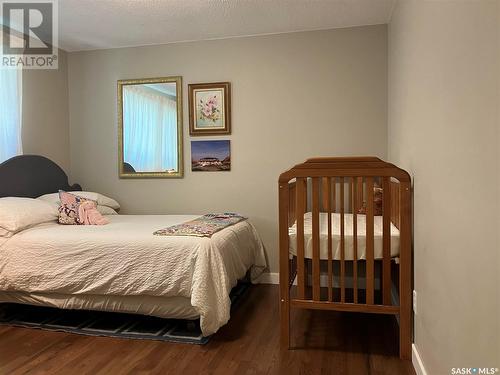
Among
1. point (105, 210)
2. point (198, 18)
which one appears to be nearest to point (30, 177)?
point (105, 210)

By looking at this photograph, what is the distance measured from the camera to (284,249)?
2211mm

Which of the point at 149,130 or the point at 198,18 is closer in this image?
the point at 198,18

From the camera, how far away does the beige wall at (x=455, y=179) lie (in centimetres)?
101

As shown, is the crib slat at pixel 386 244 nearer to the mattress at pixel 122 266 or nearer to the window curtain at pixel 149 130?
the mattress at pixel 122 266

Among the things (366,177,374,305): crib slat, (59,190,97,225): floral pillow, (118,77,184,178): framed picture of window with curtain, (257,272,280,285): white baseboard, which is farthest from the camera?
(118,77,184,178): framed picture of window with curtain

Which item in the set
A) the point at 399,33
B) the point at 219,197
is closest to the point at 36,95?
the point at 219,197

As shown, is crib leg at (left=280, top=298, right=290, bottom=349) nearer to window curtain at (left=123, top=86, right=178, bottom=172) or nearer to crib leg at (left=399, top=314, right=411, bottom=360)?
crib leg at (left=399, top=314, right=411, bottom=360)

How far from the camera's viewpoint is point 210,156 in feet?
11.9

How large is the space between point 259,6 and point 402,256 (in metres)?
2.11

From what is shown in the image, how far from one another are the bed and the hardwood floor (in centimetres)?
20

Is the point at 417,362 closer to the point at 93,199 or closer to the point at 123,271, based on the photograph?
the point at 123,271

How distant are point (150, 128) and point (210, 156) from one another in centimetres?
69

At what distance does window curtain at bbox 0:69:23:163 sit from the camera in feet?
10.2

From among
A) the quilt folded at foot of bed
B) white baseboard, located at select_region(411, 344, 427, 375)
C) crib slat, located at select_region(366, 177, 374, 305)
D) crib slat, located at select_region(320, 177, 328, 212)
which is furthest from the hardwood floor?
crib slat, located at select_region(320, 177, 328, 212)
